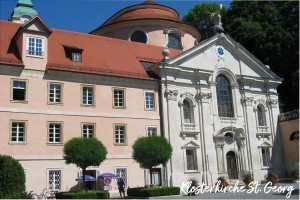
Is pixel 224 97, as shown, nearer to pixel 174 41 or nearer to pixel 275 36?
pixel 174 41

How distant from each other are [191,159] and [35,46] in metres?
15.9

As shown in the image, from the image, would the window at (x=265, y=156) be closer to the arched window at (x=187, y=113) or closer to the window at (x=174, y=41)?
the arched window at (x=187, y=113)

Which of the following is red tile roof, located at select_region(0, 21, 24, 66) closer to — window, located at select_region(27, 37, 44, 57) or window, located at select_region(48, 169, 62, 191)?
window, located at select_region(27, 37, 44, 57)

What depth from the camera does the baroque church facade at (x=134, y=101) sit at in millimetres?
26594

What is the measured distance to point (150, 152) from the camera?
2502cm

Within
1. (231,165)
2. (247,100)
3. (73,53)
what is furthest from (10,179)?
(247,100)

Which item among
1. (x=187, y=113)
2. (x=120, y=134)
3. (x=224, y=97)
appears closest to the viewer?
(x=120, y=134)

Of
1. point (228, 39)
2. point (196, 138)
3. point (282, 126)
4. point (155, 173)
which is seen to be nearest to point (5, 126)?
point (155, 173)

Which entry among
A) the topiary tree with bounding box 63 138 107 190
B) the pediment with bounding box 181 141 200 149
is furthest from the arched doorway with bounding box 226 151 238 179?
the topiary tree with bounding box 63 138 107 190

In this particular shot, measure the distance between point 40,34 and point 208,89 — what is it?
15.8 meters

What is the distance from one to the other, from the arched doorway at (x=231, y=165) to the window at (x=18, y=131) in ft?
60.0

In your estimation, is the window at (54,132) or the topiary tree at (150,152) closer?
the topiary tree at (150,152)

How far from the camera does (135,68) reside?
33.2 meters

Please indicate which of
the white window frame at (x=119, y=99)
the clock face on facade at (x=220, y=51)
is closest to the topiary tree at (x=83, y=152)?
the white window frame at (x=119, y=99)
